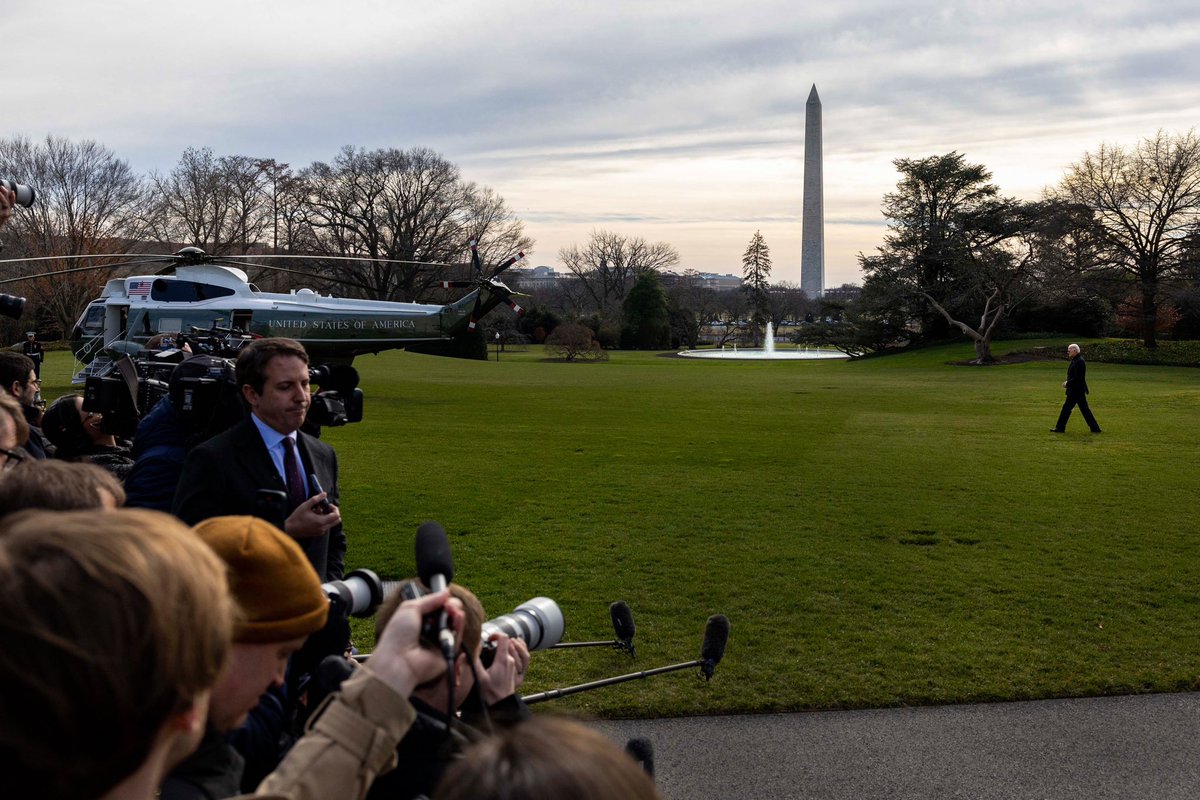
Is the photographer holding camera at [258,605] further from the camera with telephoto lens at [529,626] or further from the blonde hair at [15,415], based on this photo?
the blonde hair at [15,415]

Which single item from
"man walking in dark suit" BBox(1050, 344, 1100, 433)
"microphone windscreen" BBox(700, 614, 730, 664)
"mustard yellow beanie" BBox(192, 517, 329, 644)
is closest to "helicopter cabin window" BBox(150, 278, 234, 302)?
"man walking in dark suit" BBox(1050, 344, 1100, 433)

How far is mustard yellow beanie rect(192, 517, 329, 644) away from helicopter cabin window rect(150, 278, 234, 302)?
27.5m

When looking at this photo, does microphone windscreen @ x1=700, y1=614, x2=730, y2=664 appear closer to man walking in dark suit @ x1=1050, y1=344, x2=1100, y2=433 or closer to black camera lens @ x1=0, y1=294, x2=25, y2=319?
black camera lens @ x1=0, y1=294, x2=25, y2=319

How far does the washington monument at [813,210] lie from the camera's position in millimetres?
92812

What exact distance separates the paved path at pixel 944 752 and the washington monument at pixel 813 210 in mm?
92385

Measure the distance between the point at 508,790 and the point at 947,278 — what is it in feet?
229

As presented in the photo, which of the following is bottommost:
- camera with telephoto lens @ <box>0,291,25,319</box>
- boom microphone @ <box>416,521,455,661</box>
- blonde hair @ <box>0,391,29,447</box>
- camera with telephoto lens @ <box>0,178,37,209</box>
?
boom microphone @ <box>416,521,455,661</box>

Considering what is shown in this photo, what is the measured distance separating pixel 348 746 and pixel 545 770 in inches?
26.6

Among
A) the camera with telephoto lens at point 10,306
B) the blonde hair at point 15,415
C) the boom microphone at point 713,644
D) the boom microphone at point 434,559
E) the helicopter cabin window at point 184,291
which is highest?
the helicopter cabin window at point 184,291

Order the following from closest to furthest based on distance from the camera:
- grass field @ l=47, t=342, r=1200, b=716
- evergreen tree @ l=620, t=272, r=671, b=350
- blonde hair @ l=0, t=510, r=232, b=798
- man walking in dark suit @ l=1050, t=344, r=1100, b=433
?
blonde hair @ l=0, t=510, r=232, b=798 → grass field @ l=47, t=342, r=1200, b=716 → man walking in dark suit @ l=1050, t=344, r=1100, b=433 → evergreen tree @ l=620, t=272, r=671, b=350

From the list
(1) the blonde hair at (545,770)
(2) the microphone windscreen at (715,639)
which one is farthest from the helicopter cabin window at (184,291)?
(1) the blonde hair at (545,770)

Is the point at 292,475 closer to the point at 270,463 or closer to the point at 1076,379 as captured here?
the point at 270,463

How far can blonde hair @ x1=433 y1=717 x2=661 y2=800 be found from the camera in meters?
1.29

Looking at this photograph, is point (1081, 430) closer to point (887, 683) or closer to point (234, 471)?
point (887, 683)
